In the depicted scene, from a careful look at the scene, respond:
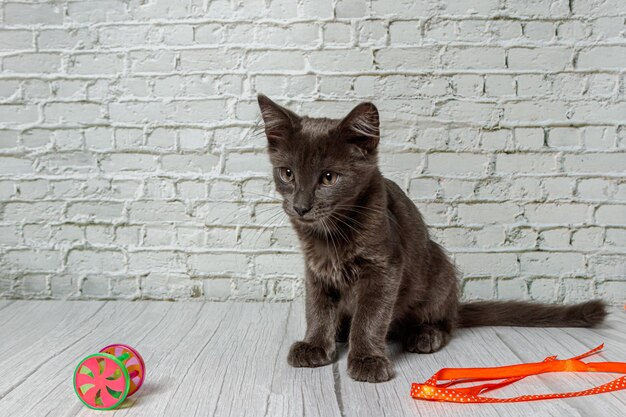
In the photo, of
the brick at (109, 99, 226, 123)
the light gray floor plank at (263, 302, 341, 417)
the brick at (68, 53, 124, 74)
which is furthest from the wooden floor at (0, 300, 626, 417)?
the brick at (68, 53, 124, 74)

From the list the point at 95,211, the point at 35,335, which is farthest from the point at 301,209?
the point at 95,211

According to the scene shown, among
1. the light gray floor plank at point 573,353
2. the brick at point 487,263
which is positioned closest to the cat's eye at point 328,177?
the light gray floor plank at point 573,353

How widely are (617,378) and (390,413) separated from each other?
2.24 feet

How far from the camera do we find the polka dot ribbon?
1.51m

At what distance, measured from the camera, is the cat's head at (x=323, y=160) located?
1.70 metres

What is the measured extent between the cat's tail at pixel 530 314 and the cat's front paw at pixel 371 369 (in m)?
0.59

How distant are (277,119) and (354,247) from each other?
1.42 ft

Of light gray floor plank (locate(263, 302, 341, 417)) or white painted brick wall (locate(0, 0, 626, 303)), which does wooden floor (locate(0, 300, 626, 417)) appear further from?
white painted brick wall (locate(0, 0, 626, 303))

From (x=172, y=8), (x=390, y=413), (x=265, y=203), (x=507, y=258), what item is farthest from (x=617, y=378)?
(x=172, y=8)

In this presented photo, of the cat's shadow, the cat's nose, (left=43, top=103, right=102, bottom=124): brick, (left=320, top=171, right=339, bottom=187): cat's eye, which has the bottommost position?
the cat's shadow

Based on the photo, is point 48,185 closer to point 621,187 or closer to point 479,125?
point 479,125

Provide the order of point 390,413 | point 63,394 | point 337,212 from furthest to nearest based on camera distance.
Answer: point 337,212
point 63,394
point 390,413

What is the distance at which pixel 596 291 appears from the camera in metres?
2.54

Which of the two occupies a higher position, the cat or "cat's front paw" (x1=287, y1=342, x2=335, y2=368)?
the cat
